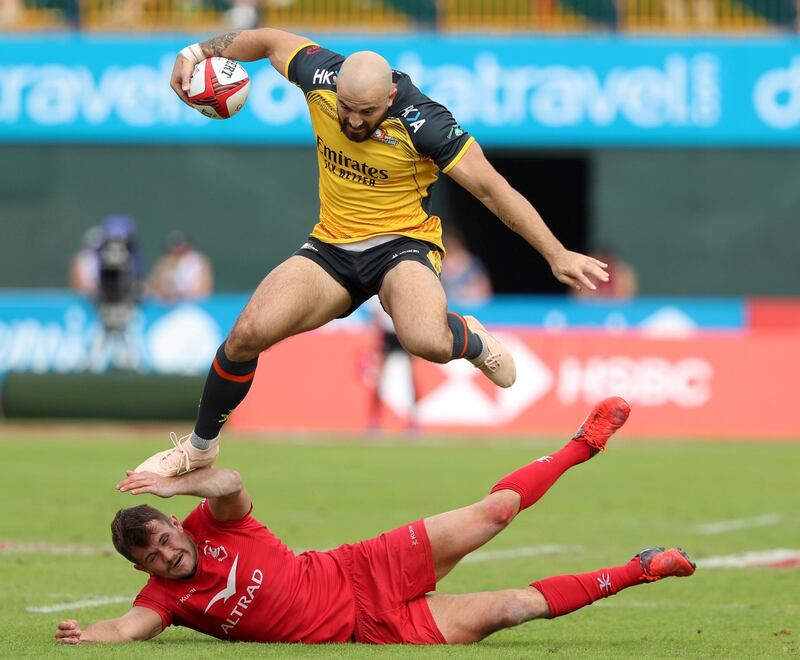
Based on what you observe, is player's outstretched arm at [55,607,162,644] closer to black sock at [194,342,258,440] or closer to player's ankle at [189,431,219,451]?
player's ankle at [189,431,219,451]

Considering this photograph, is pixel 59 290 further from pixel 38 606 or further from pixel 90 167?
pixel 38 606

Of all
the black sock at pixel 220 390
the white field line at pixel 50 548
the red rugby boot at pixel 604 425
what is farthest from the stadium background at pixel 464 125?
the red rugby boot at pixel 604 425

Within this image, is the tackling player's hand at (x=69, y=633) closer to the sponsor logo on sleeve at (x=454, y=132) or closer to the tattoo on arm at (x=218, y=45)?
the sponsor logo on sleeve at (x=454, y=132)

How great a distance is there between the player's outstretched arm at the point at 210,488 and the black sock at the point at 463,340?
149cm

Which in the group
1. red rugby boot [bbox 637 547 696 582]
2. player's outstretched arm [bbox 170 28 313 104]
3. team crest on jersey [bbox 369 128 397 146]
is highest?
player's outstretched arm [bbox 170 28 313 104]

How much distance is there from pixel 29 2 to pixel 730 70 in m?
11.1

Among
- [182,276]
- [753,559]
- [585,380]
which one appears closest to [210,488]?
[753,559]

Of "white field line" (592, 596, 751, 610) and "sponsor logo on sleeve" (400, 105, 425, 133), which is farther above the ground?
"sponsor logo on sleeve" (400, 105, 425, 133)

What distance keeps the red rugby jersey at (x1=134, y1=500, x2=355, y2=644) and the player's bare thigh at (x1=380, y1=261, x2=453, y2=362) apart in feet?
3.97

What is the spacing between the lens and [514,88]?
24.5 metres

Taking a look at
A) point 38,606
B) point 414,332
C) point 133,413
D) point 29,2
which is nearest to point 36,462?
point 133,413

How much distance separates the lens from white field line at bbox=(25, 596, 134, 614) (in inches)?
330

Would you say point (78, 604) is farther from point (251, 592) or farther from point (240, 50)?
point (240, 50)

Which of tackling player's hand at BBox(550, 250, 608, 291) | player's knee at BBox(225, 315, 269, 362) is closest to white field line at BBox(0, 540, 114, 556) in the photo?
player's knee at BBox(225, 315, 269, 362)
